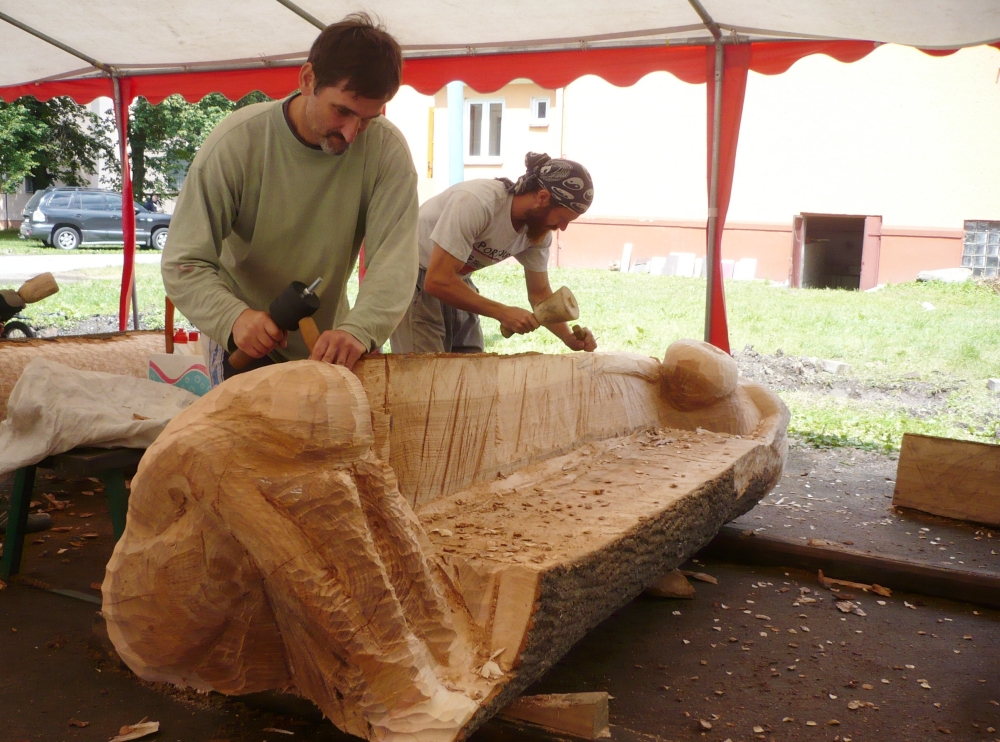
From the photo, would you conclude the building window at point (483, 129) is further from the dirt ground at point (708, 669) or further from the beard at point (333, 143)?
the beard at point (333, 143)

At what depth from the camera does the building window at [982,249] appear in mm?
10148

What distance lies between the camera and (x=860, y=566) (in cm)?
310

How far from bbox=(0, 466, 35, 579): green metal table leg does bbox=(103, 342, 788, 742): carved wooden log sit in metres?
1.42

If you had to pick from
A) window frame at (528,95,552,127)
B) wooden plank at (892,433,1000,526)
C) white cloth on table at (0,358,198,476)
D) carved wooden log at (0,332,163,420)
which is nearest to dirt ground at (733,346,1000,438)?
wooden plank at (892,433,1000,526)

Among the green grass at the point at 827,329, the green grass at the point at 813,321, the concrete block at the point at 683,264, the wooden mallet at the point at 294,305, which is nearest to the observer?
the wooden mallet at the point at 294,305

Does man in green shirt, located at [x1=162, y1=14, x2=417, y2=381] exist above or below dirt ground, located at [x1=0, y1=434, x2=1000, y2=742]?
above

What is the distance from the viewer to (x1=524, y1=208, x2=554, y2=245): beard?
2909 millimetres

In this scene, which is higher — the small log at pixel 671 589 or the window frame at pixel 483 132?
the window frame at pixel 483 132

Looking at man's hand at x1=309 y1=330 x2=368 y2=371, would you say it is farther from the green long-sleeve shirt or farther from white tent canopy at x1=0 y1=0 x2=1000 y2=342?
white tent canopy at x1=0 y1=0 x2=1000 y2=342

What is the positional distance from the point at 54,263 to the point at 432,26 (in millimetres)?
10827

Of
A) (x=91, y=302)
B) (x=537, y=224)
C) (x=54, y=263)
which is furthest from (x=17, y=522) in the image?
(x=54, y=263)

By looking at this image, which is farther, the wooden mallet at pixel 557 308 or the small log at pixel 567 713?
the wooden mallet at pixel 557 308

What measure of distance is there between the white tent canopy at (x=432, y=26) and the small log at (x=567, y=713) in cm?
313

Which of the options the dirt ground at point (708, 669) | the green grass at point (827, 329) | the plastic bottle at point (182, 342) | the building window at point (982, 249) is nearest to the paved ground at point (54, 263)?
the green grass at point (827, 329)
